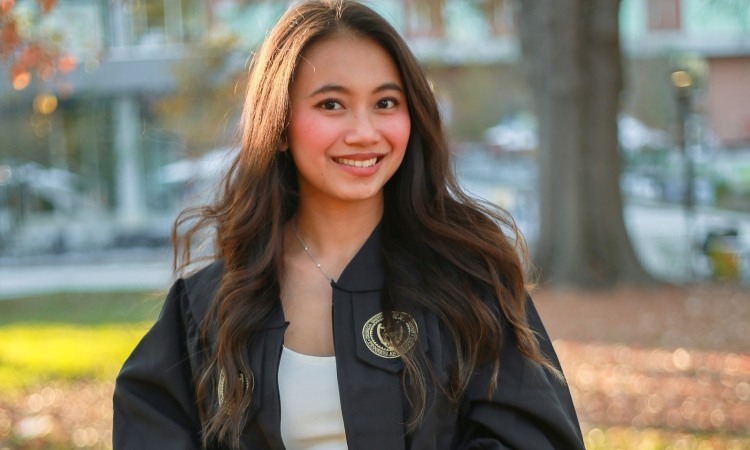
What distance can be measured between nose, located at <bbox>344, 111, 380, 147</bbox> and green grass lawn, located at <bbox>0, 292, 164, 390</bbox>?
137 inches

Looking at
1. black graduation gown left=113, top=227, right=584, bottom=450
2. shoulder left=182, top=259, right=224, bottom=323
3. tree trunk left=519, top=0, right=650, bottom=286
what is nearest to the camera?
black graduation gown left=113, top=227, right=584, bottom=450

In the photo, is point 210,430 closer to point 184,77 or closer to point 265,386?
point 265,386

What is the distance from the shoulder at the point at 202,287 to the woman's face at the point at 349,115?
1.57 feet

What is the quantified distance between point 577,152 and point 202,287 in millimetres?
10562

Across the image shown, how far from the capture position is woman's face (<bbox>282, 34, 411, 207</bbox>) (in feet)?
8.42

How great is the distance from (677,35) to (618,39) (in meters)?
22.0

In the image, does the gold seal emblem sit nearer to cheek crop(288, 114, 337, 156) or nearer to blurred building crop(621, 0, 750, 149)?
cheek crop(288, 114, 337, 156)

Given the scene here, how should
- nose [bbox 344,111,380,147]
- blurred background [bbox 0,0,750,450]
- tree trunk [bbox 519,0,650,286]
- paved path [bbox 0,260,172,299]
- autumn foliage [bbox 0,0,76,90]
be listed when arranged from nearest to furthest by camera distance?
nose [bbox 344,111,380,147] → autumn foliage [bbox 0,0,76,90] → blurred background [bbox 0,0,750,450] → tree trunk [bbox 519,0,650,286] → paved path [bbox 0,260,172,299]

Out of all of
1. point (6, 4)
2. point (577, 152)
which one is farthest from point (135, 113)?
point (6, 4)

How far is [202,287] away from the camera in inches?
109

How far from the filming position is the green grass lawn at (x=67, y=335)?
8.29 m

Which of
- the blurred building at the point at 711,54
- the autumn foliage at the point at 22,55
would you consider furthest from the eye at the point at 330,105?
the blurred building at the point at 711,54

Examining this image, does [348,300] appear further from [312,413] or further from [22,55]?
[22,55]

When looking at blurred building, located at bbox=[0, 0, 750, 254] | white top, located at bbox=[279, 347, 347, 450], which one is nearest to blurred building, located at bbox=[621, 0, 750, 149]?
blurred building, located at bbox=[0, 0, 750, 254]
